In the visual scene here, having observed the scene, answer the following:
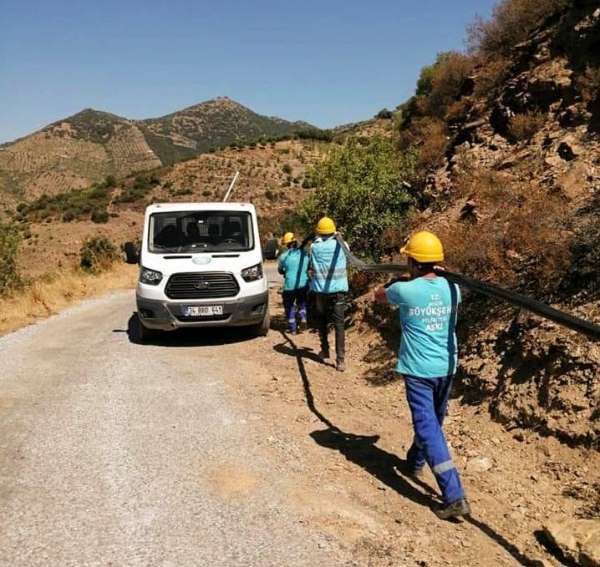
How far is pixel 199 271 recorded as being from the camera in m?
9.45

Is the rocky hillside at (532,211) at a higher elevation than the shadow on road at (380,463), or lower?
higher

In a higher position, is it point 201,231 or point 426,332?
point 201,231

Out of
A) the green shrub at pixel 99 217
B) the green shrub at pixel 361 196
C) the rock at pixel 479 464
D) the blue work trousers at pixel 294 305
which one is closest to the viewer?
the rock at pixel 479 464

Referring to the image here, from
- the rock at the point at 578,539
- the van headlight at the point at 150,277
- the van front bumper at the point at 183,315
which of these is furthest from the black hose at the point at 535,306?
the van headlight at the point at 150,277

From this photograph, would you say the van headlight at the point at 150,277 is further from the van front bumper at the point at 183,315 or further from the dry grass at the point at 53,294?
the dry grass at the point at 53,294

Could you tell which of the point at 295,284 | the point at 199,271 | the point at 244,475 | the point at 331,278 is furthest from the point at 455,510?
the point at 295,284

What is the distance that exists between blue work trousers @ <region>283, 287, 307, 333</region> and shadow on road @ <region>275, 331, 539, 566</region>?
3.86m

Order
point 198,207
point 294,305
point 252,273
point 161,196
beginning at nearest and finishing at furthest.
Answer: point 252,273 → point 198,207 → point 294,305 → point 161,196

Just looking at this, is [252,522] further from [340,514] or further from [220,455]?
[220,455]

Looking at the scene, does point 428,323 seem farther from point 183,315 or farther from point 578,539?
Result: point 183,315

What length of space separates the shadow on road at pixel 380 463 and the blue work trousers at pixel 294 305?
12.7 ft

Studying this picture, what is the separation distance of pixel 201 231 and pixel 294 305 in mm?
2124

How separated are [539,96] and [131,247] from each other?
29.1 feet

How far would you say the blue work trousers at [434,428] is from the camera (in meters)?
4.20
